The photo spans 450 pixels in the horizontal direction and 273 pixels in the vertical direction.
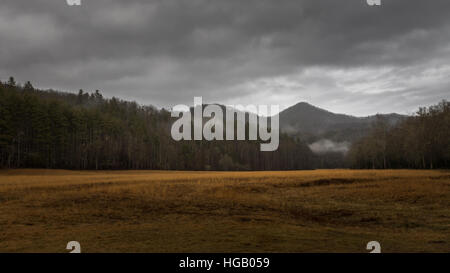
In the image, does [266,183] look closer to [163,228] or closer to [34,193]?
[163,228]

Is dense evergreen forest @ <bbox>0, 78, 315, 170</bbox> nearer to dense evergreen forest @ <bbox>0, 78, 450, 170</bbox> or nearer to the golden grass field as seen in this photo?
dense evergreen forest @ <bbox>0, 78, 450, 170</bbox>

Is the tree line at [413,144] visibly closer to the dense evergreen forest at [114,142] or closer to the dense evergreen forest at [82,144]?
the dense evergreen forest at [114,142]

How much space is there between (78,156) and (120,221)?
6852cm

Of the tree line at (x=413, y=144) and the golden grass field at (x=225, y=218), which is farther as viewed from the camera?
the tree line at (x=413, y=144)

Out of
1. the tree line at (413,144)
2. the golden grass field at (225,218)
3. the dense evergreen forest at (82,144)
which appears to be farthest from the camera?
the tree line at (413,144)

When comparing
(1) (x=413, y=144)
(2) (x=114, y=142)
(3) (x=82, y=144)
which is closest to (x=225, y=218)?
(1) (x=413, y=144)

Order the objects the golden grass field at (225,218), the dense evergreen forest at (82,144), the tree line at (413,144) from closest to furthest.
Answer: the golden grass field at (225,218) → the dense evergreen forest at (82,144) → the tree line at (413,144)

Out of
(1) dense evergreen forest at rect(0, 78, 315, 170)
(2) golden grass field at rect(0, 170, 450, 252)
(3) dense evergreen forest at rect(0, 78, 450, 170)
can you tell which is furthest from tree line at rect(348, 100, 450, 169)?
(1) dense evergreen forest at rect(0, 78, 315, 170)

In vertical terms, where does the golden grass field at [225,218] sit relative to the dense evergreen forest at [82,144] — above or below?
below

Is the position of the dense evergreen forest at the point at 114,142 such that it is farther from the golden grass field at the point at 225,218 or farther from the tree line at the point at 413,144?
the golden grass field at the point at 225,218

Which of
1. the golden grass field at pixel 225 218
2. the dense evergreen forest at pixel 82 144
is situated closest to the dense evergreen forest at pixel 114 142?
the dense evergreen forest at pixel 82 144

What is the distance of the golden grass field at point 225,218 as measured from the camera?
39.9 ft

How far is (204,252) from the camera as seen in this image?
1084 cm

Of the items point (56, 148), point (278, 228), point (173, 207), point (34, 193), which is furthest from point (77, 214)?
point (56, 148)
